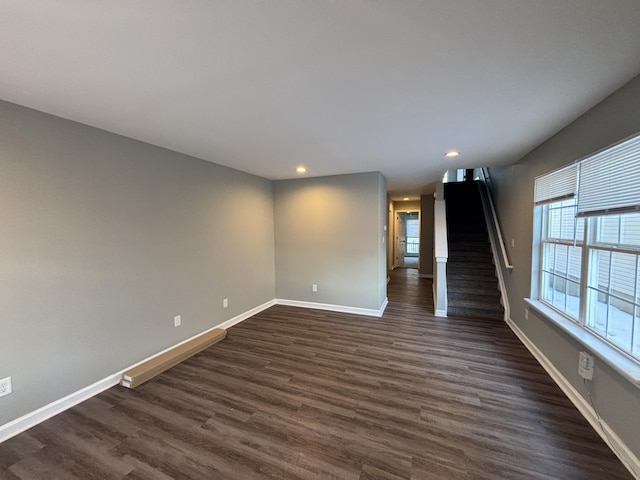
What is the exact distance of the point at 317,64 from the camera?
1383 mm

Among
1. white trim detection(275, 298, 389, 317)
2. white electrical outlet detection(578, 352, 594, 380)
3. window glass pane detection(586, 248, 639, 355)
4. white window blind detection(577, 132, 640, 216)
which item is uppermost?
white window blind detection(577, 132, 640, 216)

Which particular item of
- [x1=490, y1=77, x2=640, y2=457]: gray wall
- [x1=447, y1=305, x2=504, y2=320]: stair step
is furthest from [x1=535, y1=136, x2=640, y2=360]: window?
[x1=447, y1=305, x2=504, y2=320]: stair step

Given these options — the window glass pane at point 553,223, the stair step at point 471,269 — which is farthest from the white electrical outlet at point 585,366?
the stair step at point 471,269

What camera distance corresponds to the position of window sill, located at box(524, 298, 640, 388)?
1.52m

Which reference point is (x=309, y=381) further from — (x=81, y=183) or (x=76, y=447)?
(x=81, y=183)

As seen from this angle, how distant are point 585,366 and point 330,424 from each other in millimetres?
2016

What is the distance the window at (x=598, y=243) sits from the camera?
165cm

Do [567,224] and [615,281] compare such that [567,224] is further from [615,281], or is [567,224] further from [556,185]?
[615,281]

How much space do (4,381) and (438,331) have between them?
14.2 feet

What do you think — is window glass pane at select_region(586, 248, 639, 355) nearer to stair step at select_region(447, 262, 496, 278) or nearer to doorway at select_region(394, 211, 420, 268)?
stair step at select_region(447, 262, 496, 278)

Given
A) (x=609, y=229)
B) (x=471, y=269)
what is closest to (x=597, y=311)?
(x=609, y=229)

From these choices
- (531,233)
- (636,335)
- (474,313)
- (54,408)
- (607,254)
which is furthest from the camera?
(474,313)

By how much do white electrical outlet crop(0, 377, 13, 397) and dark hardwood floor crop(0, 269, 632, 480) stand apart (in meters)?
0.33

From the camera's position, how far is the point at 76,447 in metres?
1.72
